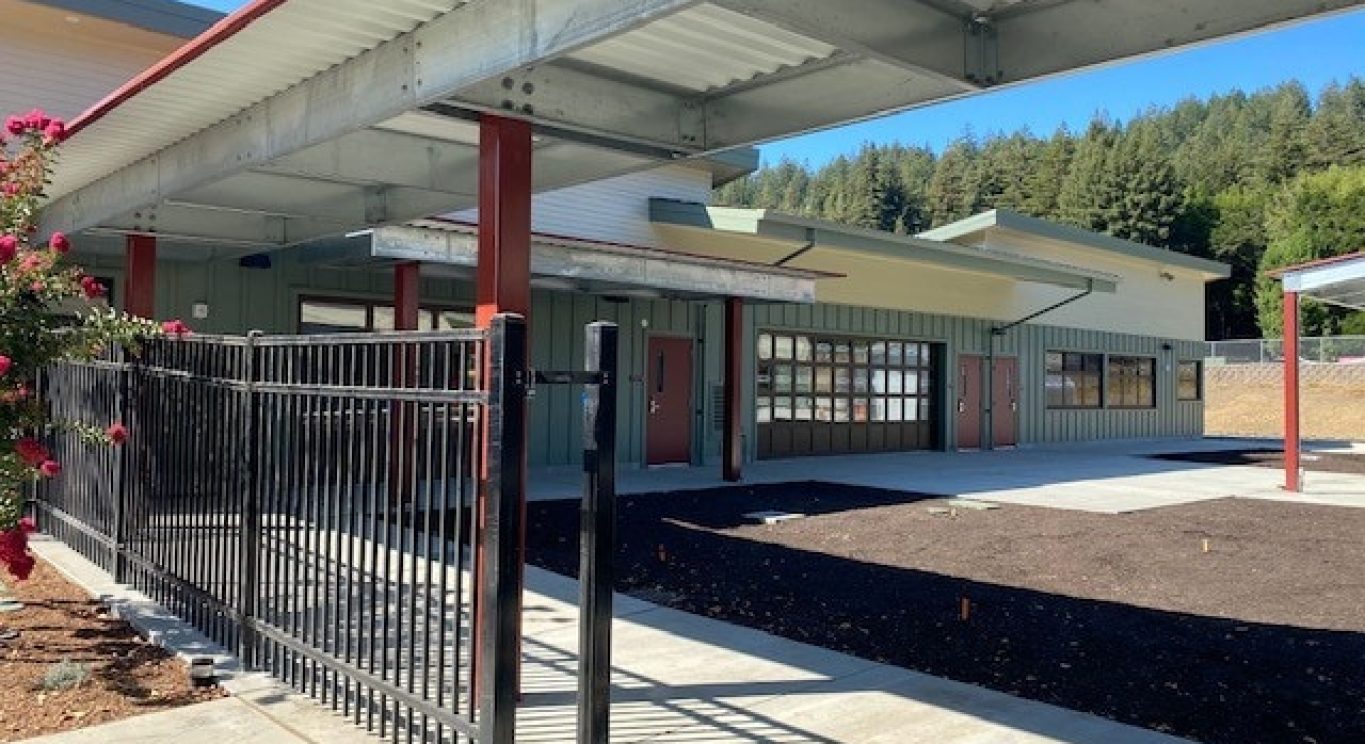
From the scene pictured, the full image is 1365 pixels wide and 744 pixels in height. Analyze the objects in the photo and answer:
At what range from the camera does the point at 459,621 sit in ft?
12.5

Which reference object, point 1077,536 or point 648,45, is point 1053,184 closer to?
point 1077,536

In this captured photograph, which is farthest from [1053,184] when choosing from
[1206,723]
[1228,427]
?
[1206,723]

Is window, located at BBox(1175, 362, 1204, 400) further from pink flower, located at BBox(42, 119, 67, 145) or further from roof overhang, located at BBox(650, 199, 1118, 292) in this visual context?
pink flower, located at BBox(42, 119, 67, 145)

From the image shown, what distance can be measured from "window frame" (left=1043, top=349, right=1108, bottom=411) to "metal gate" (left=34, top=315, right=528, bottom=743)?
70.4ft

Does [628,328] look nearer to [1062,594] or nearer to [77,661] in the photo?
[1062,594]

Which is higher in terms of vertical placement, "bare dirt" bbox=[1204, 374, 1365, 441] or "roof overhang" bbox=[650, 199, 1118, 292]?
"roof overhang" bbox=[650, 199, 1118, 292]

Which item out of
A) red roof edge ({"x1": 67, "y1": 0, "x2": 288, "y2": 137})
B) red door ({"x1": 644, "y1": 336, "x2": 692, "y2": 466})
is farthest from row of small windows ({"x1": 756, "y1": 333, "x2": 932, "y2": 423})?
red roof edge ({"x1": 67, "y1": 0, "x2": 288, "y2": 137})

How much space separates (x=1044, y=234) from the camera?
944 inches

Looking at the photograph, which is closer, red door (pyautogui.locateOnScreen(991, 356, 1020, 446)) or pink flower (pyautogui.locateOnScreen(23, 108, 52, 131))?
pink flower (pyautogui.locateOnScreen(23, 108, 52, 131))

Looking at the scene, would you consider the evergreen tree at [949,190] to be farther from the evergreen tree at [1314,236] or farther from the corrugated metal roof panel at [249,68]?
the corrugated metal roof panel at [249,68]

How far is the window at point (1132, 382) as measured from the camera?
2772cm

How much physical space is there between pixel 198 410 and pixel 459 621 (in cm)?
284

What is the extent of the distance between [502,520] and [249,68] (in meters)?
2.98

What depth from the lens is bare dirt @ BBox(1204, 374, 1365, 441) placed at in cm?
3677
